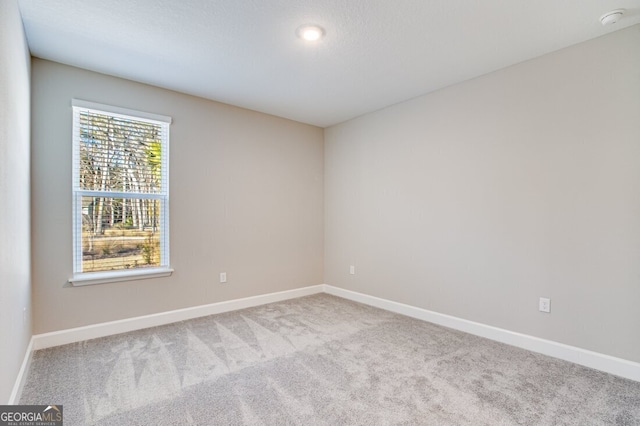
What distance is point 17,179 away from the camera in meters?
2.13

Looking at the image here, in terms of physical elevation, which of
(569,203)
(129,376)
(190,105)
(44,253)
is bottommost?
(129,376)

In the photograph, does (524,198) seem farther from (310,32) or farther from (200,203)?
(200,203)

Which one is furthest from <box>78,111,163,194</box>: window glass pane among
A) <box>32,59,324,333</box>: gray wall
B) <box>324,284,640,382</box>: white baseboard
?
<box>324,284,640,382</box>: white baseboard

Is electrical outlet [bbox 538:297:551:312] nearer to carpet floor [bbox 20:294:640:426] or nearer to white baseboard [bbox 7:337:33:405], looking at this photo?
carpet floor [bbox 20:294:640:426]

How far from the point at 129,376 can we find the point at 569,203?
367 cm

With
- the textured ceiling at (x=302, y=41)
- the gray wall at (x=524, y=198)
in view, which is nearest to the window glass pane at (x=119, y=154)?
the textured ceiling at (x=302, y=41)

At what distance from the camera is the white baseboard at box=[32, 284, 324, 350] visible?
2.82m

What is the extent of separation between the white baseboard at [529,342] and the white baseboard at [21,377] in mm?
3388

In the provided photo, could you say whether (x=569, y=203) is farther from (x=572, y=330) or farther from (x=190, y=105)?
(x=190, y=105)

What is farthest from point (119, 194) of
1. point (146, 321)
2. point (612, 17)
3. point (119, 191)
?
point (612, 17)

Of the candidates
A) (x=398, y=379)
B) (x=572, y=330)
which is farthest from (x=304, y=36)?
(x=572, y=330)

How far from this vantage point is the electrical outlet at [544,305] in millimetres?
2676

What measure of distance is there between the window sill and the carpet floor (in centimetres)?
54

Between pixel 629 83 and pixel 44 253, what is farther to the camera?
pixel 44 253
